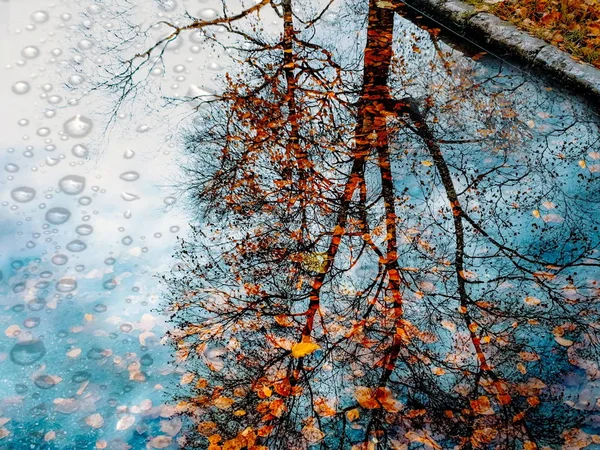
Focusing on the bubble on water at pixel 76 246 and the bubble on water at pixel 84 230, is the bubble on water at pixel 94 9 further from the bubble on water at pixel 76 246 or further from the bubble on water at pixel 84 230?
the bubble on water at pixel 76 246

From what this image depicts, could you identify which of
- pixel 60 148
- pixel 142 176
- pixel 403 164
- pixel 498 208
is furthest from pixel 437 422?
pixel 60 148

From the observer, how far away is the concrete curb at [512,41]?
4289 millimetres

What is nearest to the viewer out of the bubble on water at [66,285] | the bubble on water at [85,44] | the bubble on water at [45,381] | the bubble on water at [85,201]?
the bubble on water at [45,381]

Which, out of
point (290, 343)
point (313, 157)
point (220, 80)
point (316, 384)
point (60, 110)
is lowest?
point (316, 384)

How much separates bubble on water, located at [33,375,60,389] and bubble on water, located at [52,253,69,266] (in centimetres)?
90

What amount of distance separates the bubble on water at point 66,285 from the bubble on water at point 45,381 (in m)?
0.64

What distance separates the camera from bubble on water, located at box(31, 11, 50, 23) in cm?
599

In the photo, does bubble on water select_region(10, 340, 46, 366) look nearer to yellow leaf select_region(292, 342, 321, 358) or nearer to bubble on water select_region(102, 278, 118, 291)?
bubble on water select_region(102, 278, 118, 291)

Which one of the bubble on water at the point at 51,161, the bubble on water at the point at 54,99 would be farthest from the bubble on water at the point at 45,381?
the bubble on water at the point at 54,99

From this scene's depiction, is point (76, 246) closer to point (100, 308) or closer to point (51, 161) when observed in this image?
point (100, 308)

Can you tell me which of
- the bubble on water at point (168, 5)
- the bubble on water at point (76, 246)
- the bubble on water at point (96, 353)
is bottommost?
the bubble on water at point (96, 353)

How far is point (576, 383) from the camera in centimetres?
239

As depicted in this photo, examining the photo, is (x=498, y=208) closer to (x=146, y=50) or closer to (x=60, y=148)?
(x=60, y=148)

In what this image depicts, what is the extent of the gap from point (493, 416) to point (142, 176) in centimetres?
320
